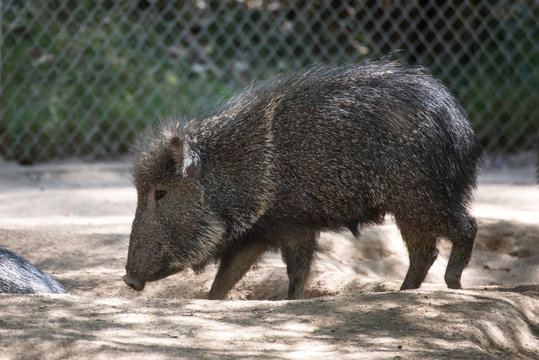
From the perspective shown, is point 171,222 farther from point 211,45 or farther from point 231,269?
point 211,45

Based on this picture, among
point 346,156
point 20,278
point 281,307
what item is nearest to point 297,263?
point 346,156

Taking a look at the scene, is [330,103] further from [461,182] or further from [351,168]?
[461,182]

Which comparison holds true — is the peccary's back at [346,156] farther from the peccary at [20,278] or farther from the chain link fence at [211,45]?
the chain link fence at [211,45]

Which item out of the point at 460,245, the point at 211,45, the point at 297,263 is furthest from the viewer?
the point at 211,45

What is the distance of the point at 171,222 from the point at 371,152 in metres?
1.06

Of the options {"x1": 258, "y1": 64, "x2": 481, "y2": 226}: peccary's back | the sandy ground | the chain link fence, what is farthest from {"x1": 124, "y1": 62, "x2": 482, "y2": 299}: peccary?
the chain link fence

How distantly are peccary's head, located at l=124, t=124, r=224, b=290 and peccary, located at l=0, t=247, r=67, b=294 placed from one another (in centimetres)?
41

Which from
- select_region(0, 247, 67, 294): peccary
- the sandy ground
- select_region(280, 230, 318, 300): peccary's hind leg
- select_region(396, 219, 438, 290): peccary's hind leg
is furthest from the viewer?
select_region(396, 219, 438, 290): peccary's hind leg

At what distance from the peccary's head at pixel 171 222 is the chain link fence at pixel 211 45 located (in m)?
3.83

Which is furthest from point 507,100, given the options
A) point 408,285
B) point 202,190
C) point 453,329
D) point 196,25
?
point 453,329

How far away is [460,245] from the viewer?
→ 412cm

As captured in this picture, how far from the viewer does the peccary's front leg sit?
169 inches

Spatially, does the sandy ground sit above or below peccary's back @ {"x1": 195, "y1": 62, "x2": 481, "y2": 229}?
below

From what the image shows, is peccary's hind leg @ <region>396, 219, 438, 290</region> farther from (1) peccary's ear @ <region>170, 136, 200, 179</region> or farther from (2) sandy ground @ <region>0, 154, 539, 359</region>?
(1) peccary's ear @ <region>170, 136, 200, 179</region>
